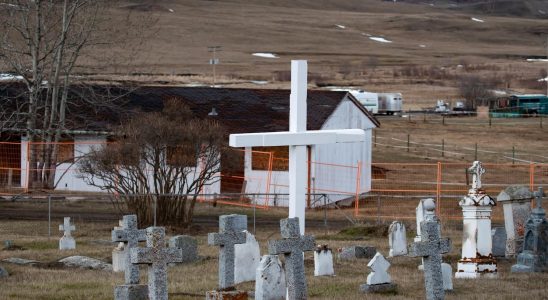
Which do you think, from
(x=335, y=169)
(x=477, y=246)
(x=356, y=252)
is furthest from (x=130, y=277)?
(x=335, y=169)

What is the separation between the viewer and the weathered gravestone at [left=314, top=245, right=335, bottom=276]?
62.2 ft

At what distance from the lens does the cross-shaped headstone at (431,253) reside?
48.4ft

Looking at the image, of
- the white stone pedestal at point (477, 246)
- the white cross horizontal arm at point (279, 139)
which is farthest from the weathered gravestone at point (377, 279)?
the white stone pedestal at point (477, 246)

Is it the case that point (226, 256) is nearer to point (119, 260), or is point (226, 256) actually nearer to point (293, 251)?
point (293, 251)

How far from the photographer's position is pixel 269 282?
1533 cm

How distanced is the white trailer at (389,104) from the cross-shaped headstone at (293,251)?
7208 centimetres

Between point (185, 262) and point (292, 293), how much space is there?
22.5 ft

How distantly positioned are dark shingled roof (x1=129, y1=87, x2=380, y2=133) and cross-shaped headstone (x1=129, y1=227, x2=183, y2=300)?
2732 centimetres

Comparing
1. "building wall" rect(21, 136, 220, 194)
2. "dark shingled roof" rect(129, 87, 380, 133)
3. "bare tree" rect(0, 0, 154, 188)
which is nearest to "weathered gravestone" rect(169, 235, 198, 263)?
"bare tree" rect(0, 0, 154, 188)

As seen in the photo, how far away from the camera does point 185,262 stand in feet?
68.1

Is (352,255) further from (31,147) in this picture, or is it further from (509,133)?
Result: (509,133)

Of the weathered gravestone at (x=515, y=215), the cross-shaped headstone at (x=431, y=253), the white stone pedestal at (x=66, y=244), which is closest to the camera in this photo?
the cross-shaped headstone at (x=431, y=253)

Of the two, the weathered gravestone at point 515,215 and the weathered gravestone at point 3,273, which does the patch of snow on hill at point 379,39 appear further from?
the weathered gravestone at point 3,273

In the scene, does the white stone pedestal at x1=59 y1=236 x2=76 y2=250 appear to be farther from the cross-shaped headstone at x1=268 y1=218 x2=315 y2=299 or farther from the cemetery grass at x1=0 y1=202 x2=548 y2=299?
the cross-shaped headstone at x1=268 y1=218 x2=315 y2=299
